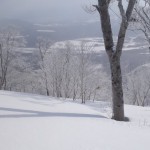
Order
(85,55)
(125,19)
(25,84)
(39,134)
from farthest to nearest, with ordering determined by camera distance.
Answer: (25,84), (85,55), (125,19), (39,134)

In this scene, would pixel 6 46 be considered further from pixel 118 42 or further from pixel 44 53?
pixel 118 42

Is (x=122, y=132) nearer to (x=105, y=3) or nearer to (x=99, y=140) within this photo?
(x=99, y=140)

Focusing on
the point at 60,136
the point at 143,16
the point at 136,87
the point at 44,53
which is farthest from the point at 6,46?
the point at 60,136

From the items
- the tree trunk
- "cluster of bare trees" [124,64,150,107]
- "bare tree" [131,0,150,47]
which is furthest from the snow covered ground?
"cluster of bare trees" [124,64,150,107]

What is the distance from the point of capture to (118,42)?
934 centimetres

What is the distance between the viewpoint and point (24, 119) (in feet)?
18.7

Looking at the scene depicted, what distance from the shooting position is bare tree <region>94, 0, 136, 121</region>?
9.23 meters

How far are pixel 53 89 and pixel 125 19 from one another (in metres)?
39.2

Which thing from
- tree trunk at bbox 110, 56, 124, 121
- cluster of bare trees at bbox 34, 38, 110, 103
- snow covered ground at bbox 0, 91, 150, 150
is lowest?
snow covered ground at bbox 0, 91, 150, 150

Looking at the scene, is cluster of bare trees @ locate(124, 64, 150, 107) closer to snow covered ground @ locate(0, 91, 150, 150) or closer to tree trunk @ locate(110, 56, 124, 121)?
tree trunk @ locate(110, 56, 124, 121)

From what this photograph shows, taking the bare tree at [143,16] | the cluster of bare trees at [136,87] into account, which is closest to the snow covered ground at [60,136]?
the bare tree at [143,16]

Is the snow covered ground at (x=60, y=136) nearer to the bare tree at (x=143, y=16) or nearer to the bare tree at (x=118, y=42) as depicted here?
the bare tree at (x=118, y=42)

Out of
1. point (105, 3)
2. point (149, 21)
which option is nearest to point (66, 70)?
point (149, 21)

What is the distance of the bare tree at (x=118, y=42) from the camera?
30.3 feet
